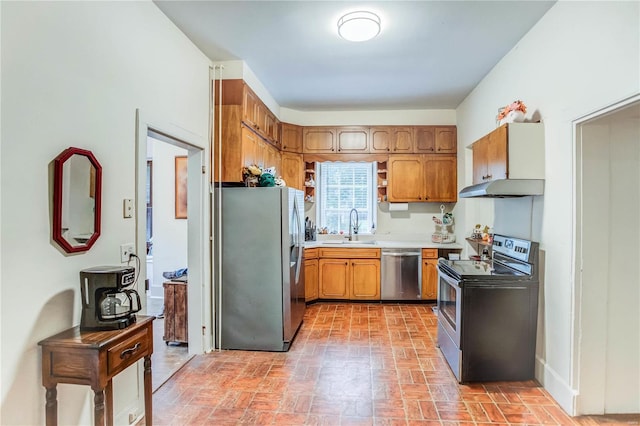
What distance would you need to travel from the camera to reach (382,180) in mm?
5254

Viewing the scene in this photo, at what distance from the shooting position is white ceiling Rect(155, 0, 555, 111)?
2.44 metres

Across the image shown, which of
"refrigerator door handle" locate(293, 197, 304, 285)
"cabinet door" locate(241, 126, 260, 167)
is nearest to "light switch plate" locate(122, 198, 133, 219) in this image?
"cabinet door" locate(241, 126, 260, 167)

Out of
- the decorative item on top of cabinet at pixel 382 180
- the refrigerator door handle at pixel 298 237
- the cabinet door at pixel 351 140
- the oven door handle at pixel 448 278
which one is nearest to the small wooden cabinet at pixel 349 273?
the decorative item on top of cabinet at pixel 382 180

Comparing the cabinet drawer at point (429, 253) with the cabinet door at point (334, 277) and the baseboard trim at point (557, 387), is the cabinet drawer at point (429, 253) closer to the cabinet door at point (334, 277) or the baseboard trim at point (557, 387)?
the cabinet door at point (334, 277)

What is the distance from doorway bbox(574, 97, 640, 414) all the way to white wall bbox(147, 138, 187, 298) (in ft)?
14.0

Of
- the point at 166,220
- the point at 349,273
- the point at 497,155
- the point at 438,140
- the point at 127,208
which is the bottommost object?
the point at 349,273

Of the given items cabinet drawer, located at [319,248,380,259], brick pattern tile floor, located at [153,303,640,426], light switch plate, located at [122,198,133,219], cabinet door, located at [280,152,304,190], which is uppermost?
cabinet door, located at [280,152,304,190]

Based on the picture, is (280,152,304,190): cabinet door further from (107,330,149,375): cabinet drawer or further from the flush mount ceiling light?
(107,330,149,375): cabinet drawer

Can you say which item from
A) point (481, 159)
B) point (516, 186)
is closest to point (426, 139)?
point (481, 159)

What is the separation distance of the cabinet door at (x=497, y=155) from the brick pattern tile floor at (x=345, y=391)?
1683 millimetres

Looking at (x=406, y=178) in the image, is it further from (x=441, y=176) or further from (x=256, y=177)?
(x=256, y=177)

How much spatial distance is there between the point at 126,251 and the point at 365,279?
336cm

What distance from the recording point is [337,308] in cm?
467

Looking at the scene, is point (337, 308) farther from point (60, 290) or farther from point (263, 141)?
point (60, 290)
